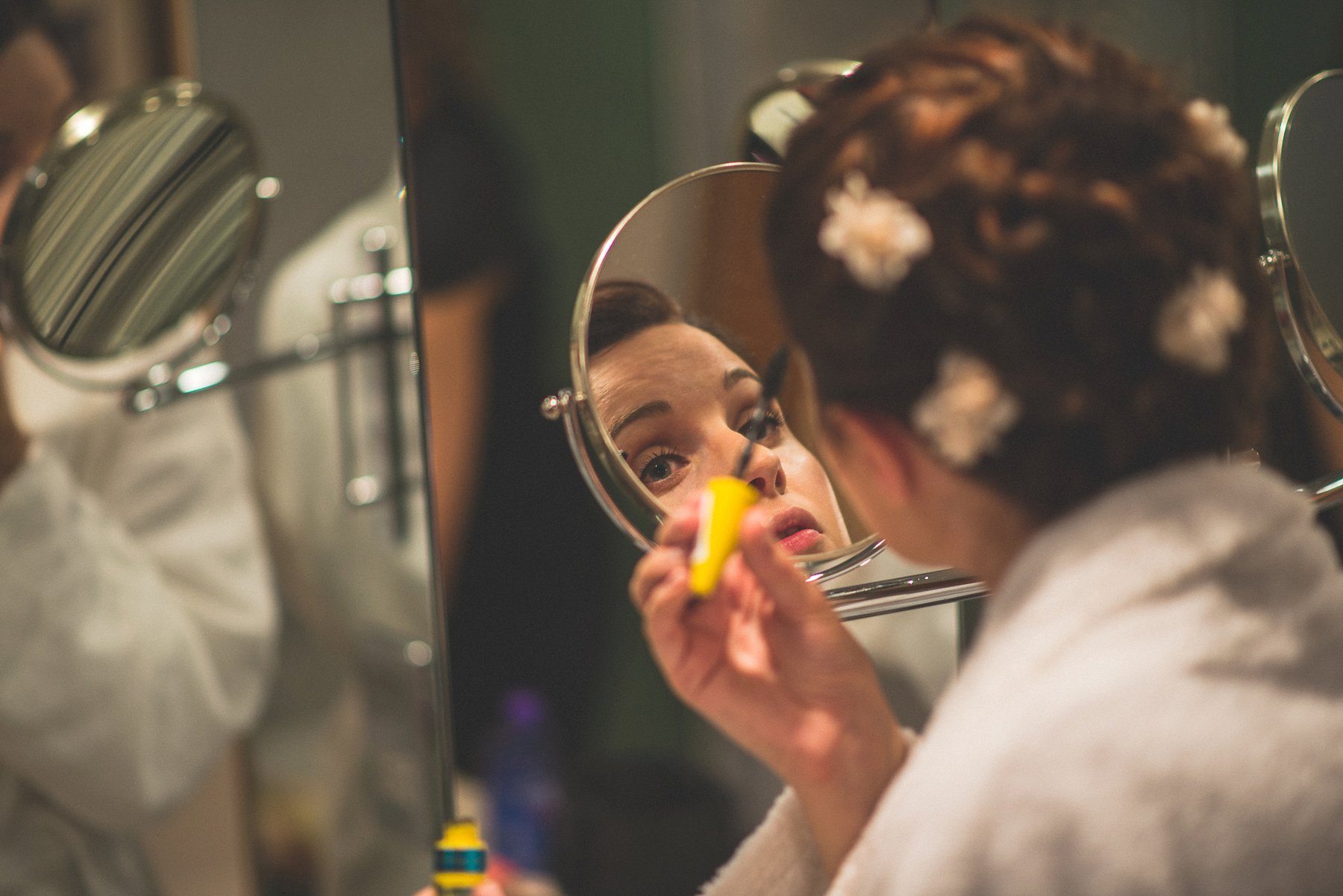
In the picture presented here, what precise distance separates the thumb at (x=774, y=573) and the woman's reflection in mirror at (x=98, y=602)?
Result: 1.51ft

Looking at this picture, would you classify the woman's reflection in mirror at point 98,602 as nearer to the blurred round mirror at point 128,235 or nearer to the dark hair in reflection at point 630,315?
the blurred round mirror at point 128,235

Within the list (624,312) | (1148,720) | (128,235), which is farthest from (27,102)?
(1148,720)

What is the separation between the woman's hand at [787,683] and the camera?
0.63 m

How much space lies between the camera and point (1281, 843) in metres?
0.48

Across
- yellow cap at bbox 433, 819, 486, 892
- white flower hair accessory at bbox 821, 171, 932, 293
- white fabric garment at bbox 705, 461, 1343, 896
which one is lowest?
yellow cap at bbox 433, 819, 486, 892

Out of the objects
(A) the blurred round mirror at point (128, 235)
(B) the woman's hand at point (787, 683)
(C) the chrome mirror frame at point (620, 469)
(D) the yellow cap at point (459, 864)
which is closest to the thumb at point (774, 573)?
(B) the woman's hand at point (787, 683)

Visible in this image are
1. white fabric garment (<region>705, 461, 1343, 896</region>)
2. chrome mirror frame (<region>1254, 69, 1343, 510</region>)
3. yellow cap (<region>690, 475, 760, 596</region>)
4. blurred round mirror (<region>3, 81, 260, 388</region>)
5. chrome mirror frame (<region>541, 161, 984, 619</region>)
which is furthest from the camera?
chrome mirror frame (<region>1254, 69, 1343, 510</region>)

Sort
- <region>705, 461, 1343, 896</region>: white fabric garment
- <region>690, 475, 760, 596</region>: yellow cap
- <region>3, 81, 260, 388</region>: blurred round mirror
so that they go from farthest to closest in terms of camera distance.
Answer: <region>3, 81, 260, 388</region>: blurred round mirror, <region>690, 475, 760, 596</region>: yellow cap, <region>705, 461, 1343, 896</region>: white fabric garment

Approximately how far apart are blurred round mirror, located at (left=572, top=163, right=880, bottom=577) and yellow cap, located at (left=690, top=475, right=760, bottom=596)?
3.9 inches

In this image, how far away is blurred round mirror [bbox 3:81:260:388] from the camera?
2.58ft

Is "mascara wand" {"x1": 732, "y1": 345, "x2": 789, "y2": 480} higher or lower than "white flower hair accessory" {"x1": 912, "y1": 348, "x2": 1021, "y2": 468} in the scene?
lower

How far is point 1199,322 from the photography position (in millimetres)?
504

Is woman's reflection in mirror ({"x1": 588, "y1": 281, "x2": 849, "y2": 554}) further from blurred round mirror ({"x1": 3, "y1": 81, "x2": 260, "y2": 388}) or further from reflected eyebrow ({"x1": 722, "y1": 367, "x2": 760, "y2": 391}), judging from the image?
blurred round mirror ({"x1": 3, "y1": 81, "x2": 260, "y2": 388})

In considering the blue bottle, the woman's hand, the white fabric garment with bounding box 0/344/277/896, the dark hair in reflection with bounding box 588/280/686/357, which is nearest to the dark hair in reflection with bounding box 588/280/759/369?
the dark hair in reflection with bounding box 588/280/686/357
